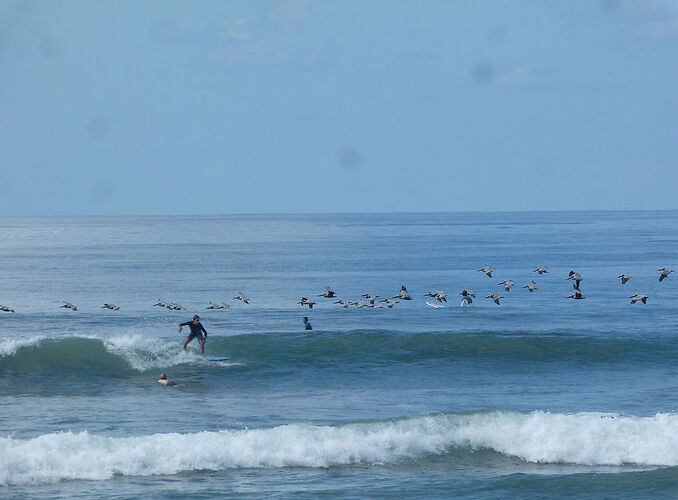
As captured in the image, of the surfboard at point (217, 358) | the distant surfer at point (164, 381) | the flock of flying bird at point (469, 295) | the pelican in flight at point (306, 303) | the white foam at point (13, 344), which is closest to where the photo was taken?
the distant surfer at point (164, 381)

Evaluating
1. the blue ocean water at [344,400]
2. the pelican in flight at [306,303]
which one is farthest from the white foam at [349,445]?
the pelican in flight at [306,303]

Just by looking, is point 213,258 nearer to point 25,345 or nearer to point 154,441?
point 25,345

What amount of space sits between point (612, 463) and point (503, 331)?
21151 mm

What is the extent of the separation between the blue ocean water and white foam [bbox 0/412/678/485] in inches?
2.1

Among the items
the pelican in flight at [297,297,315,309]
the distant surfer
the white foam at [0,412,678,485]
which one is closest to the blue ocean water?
the white foam at [0,412,678,485]

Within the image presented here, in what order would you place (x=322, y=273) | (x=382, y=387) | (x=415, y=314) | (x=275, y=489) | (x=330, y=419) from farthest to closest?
(x=322, y=273)
(x=415, y=314)
(x=382, y=387)
(x=330, y=419)
(x=275, y=489)

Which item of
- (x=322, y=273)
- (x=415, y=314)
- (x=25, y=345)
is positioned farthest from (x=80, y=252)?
(x=25, y=345)

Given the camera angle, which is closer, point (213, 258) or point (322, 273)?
point (322, 273)

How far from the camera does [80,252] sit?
5645 inches

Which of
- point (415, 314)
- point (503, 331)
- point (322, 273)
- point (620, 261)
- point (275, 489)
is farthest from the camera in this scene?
point (620, 261)

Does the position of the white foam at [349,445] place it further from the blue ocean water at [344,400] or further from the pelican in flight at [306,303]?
→ the pelican in flight at [306,303]

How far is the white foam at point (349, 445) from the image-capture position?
2530 cm

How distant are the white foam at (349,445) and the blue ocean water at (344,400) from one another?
0.17 feet

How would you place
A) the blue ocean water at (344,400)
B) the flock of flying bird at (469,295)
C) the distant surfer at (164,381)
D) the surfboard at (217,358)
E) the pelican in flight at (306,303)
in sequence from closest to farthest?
the blue ocean water at (344,400)
the distant surfer at (164,381)
the surfboard at (217,358)
the flock of flying bird at (469,295)
the pelican in flight at (306,303)
